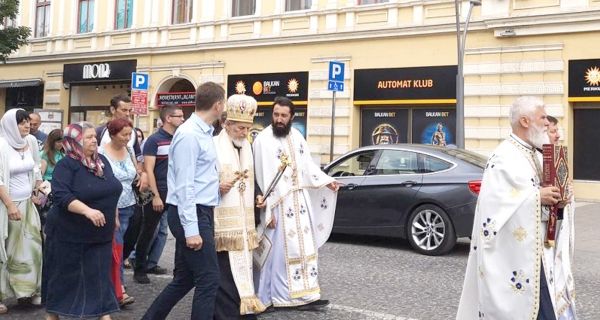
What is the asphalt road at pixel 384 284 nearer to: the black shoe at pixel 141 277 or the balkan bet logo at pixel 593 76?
the black shoe at pixel 141 277

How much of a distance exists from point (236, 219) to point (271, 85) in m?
18.2

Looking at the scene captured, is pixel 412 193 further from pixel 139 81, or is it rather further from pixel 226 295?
pixel 139 81

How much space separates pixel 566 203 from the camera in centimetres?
377

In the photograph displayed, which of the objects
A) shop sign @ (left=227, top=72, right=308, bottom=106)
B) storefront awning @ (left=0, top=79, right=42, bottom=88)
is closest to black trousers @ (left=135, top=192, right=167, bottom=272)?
shop sign @ (left=227, top=72, right=308, bottom=106)

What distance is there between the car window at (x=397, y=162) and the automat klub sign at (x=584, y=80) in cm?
961

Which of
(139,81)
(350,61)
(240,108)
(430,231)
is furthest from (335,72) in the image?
(240,108)

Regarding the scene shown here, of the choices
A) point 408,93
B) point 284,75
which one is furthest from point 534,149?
point 284,75

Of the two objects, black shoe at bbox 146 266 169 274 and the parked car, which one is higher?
the parked car

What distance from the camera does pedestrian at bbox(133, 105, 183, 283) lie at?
6.89 m

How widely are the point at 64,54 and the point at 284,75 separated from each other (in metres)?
11.5

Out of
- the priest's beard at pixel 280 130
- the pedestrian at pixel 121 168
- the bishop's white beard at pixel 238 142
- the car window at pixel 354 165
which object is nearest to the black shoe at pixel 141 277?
the pedestrian at pixel 121 168

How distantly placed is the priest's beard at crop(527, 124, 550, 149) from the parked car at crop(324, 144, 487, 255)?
5148mm

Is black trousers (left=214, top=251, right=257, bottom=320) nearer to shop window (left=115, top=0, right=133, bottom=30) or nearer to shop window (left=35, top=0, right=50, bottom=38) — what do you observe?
shop window (left=115, top=0, right=133, bottom=30)

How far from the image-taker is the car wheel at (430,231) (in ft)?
29.9
